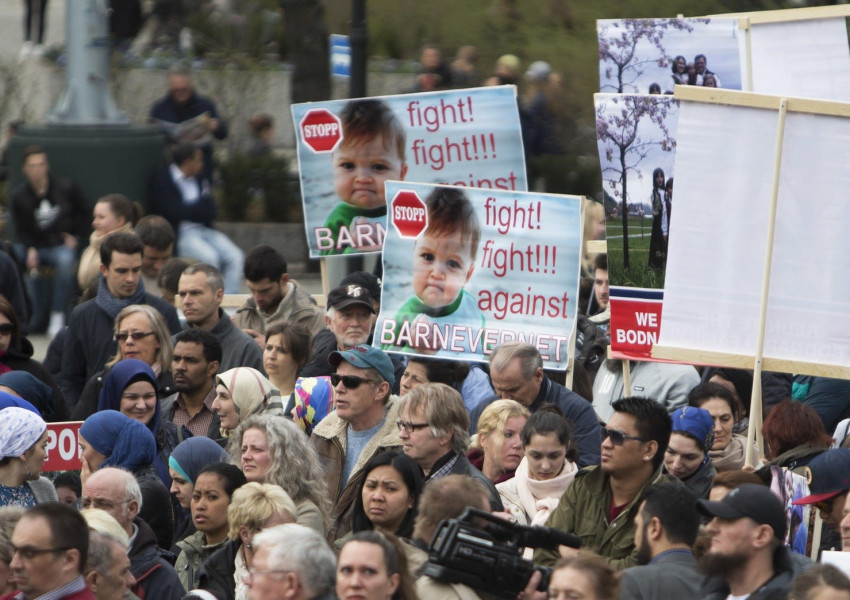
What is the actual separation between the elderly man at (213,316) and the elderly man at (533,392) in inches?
70.1

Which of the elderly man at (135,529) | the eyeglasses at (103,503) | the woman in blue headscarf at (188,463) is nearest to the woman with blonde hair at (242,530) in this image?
the elderly man at (135,529)

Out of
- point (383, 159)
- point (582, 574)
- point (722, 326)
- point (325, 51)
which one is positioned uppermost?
point (325, 51)

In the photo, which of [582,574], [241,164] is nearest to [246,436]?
[582,574]

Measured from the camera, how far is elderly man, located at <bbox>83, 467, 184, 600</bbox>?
20.7 feet

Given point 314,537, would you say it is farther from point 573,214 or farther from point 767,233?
point 573,214

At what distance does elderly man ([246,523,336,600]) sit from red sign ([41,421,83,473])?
2529 mm

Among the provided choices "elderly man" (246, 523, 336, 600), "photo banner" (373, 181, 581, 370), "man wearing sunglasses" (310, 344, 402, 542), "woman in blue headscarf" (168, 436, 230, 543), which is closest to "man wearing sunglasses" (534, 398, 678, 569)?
"man wearing sunglasses" (310, 344, 402, 542)

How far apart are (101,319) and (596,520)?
4.06m

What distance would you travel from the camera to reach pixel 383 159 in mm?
10641

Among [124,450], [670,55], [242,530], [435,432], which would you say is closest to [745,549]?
[435,432]

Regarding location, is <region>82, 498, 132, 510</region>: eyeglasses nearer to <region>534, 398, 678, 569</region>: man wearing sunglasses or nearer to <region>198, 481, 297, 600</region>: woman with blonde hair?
<region>198, 481, 297, 600</region>: woman with blonde hair

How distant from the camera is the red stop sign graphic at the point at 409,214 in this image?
9.72 m

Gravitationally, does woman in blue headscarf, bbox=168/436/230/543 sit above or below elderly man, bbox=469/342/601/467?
below

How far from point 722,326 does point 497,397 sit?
147 centimetres
